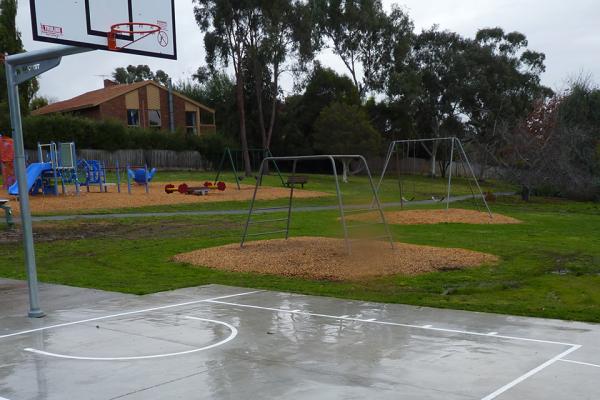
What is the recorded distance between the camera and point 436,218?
20.3 metres

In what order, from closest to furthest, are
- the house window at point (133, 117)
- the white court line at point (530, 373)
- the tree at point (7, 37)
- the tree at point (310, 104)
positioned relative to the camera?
the white court line at point (530, 373) → the tree at point (7, 37) → the house window at point (133, 117) → the tree at point (310, 104)

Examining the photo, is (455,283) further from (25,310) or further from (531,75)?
(531,75)

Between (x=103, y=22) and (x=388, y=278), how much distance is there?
632 cm

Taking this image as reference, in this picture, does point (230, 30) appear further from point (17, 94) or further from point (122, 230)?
point (17, 94)

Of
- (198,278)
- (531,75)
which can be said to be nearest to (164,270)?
(198,278)

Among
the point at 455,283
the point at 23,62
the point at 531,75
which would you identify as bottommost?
the point at 455,283

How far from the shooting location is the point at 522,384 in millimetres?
4949

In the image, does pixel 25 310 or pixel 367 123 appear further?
pixel 367 123

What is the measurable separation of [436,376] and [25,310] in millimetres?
5836

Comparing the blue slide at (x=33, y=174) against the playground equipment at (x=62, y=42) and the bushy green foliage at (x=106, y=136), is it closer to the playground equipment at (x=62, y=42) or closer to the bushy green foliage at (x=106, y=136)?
the bushy green foliage at (x=106, y=136)

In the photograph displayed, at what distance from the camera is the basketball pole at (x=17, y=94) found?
767 centimetres

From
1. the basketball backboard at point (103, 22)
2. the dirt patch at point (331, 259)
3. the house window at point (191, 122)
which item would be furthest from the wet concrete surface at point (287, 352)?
the house window at point (191, 122)

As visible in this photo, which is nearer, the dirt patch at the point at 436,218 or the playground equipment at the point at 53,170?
the dirt patch at the point at 436,218

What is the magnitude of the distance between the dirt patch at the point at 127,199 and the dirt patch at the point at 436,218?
941 cm
